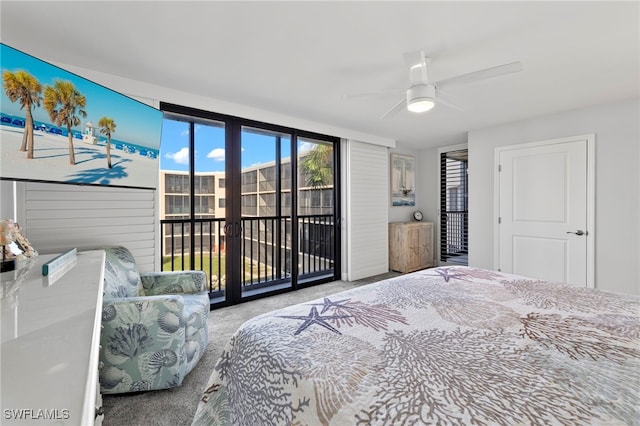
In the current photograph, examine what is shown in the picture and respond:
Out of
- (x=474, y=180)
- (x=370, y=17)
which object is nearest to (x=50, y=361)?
(x=370, y=17)

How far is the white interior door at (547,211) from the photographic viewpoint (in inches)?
134

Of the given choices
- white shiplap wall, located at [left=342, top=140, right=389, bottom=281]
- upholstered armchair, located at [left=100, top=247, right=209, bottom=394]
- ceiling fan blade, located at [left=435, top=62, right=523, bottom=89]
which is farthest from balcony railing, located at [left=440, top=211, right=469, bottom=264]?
upholstered armchair, located at [left=100, top=247, right=209, bottom=394]

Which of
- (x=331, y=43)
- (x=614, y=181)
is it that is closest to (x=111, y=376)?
(x=331, y=43)

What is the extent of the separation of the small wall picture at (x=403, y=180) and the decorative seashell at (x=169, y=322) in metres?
4.39

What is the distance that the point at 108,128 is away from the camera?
1.96 metres

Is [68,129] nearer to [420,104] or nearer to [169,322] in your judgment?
[169,322]

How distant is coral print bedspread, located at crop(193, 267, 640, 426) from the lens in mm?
769

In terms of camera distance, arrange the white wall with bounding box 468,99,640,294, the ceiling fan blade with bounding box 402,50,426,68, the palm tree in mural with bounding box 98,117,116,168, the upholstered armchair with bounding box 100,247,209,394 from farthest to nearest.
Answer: the white wall with bounding box 468,99,640,294
the ceiling fan blade with bounding box 402,50,426,68
the palm tree in mural with bounding box 98,117,116,168
the upholstered armchair with bounding box 100,247,209,394

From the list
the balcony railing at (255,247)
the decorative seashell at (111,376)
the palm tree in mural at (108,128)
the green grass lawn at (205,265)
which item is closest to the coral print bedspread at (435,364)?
the decorative seashell at (111,376)

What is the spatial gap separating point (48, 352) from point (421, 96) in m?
2.34

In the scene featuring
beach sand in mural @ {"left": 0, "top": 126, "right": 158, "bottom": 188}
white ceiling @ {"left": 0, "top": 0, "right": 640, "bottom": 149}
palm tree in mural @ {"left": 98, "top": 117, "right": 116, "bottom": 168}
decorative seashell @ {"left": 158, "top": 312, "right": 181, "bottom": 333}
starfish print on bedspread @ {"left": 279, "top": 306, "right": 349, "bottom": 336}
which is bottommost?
decorative seashell @ {"left": 158, "top": 312, "right": 181, "bottom": 333}

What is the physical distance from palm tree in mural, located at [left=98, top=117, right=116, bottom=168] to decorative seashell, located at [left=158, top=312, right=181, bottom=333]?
3.80 feet

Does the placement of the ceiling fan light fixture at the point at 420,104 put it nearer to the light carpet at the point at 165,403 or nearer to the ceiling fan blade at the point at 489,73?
the ceiling fan blade at the point at 489,73

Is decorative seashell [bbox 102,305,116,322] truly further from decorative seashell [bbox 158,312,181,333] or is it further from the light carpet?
the light carpet
